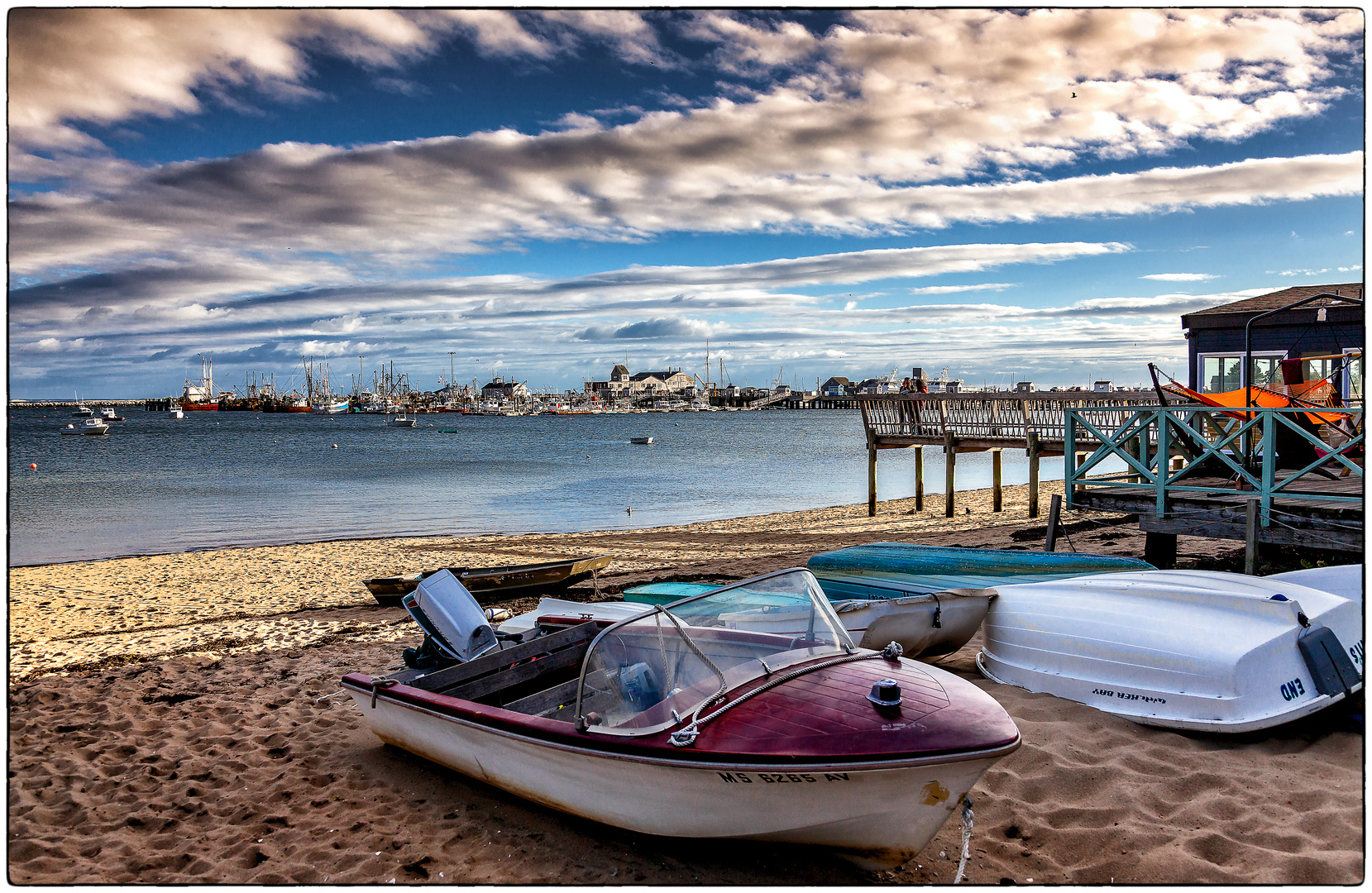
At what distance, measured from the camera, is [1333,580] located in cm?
645

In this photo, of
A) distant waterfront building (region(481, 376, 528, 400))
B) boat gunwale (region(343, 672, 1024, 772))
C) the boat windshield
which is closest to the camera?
boat gunwale (region(343, 672, 1024, 772))

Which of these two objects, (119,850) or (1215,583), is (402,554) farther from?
(1215,583)

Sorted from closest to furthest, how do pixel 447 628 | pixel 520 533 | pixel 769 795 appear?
pixel 769 795, pixel 447 628, pixel 520 533

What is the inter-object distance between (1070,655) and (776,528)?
47.5 ft

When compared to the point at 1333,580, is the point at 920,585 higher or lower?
lower

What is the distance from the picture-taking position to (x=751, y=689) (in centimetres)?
421

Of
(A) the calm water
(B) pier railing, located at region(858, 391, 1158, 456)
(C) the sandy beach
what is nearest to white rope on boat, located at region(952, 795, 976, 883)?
(C) the sandy beach

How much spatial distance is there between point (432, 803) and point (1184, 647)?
5.26 metres

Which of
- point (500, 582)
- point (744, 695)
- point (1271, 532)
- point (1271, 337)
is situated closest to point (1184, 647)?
point (744, 695)

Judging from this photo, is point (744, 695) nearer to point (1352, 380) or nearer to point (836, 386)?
point (1352, 380)

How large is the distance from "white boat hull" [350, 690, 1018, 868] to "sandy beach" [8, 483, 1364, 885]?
27 centimetres

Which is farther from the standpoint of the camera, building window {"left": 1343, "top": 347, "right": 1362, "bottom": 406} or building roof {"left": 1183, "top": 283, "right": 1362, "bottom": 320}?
building roof {"left": 1183, "top": 283, "right": 1362, "bottom": 320}

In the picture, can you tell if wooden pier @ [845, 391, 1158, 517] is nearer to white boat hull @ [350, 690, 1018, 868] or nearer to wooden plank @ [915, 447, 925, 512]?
wooden plank @ [915, 447, 925, 512]

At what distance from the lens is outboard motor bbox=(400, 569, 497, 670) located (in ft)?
20.4
